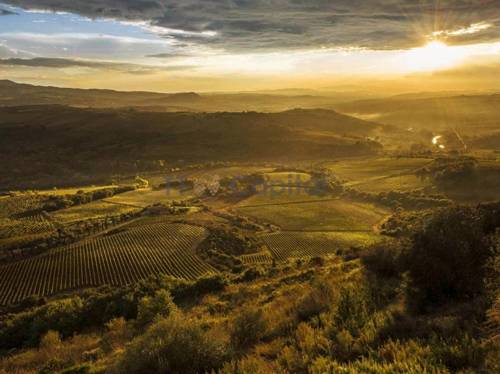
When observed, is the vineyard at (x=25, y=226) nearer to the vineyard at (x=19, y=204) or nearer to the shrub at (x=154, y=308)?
the vineyard at (x=19, y=204)

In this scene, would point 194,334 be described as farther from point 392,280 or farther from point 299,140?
point 299,140

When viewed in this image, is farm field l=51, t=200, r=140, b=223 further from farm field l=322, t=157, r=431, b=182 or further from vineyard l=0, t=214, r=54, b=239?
farm field l=322, t=157, r=431, b=182


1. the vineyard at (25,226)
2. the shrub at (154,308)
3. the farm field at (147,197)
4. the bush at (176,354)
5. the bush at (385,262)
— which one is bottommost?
the farm field at (147,197)

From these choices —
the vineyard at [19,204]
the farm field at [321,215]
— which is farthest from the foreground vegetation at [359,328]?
the vineyard at [19,204]

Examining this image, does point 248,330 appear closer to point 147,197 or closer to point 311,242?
point 311,242

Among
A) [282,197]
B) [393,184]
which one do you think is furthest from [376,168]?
[282,197]

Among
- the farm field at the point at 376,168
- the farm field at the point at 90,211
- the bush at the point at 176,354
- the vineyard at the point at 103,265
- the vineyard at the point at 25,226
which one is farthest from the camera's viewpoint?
the farm field at the point at 376,168

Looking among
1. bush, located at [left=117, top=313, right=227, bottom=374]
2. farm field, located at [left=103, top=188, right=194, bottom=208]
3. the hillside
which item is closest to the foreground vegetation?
bush, located at [left=117, top=313, right=227, bottom=374]
